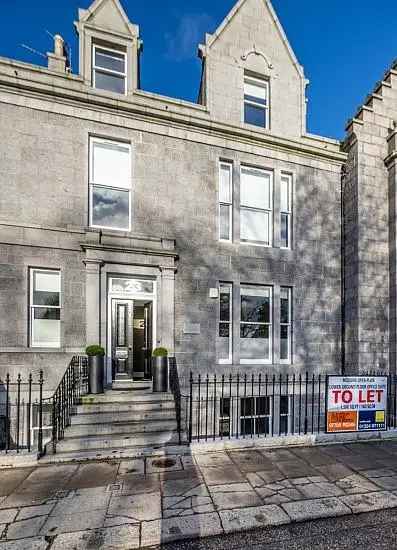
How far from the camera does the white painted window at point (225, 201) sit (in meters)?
9.64

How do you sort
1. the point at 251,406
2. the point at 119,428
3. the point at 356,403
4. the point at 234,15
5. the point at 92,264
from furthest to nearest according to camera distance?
the point at 234,15 → the point at 251,406 → the point at 92,264 → the point at 356,403 → the point at 119,428

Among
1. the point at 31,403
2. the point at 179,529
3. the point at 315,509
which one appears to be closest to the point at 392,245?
the point at 315,509

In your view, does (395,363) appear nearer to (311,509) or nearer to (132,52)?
(311,509)

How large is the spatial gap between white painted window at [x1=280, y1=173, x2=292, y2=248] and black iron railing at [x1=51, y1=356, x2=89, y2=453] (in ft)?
21.6

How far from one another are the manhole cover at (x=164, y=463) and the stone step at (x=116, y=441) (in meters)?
0.51

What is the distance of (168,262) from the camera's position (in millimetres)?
8758

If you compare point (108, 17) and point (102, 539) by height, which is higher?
point (108, 17)

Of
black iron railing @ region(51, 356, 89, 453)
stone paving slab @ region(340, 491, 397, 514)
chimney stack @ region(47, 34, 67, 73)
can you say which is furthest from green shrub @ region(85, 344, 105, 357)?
chimney stack @ region(47, 34, 67, 73)

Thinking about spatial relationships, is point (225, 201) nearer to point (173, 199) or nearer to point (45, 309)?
point (173, 199)

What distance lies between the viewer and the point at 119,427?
21.6 ft

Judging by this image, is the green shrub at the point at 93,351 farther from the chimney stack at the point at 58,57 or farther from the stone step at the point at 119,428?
the chimney stack at the point at 58,57

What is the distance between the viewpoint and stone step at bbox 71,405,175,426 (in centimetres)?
668

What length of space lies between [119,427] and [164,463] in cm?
134

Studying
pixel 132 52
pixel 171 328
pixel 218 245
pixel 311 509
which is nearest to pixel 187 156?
pixel 218 245
